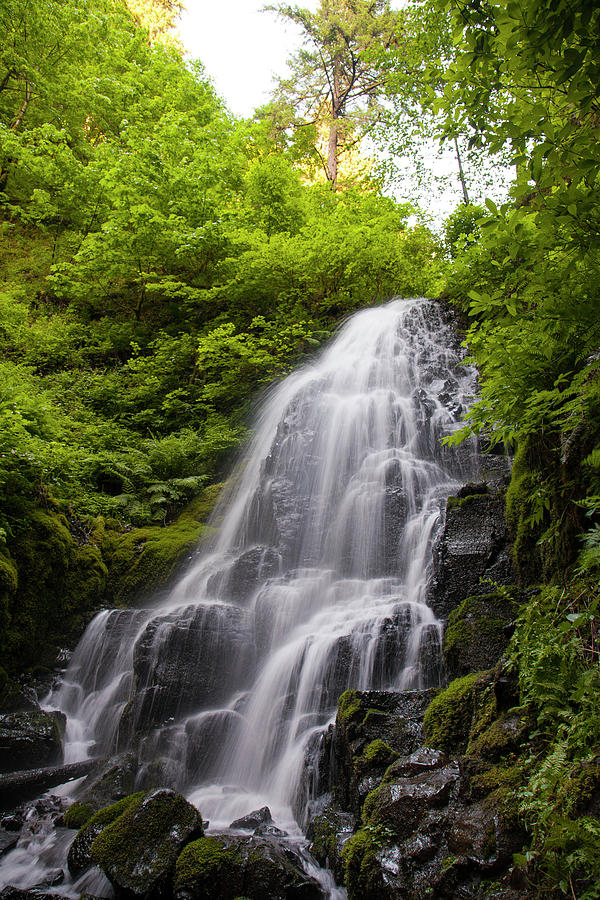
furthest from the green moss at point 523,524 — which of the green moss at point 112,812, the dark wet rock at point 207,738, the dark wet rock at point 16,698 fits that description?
the dark wet rock at point 16,698

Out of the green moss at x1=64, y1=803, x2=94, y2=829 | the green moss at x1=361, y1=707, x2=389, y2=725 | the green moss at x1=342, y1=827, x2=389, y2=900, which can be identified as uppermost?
the green moss at x1=361, y1=707, x2=389, y2=725

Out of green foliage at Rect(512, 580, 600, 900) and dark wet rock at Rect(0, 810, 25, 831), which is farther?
dark wet rock at Rect(0, 810, 25, 831)

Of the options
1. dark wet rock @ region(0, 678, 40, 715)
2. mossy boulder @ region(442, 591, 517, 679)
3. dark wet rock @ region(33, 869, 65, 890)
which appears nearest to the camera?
dark wet rock @ region(33, 869, 65, 890)

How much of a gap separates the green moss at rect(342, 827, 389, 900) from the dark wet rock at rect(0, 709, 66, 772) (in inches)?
158

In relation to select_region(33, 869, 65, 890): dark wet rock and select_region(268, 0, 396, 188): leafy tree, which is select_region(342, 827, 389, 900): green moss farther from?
select_region(268, 0, 396, 188): leafy tree

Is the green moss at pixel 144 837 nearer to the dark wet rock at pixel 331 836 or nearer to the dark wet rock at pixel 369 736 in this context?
the dark wet rock at pixel 331 836

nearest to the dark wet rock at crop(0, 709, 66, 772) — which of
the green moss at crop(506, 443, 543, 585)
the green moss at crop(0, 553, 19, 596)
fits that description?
the green moss at crop(0, 553, 19, 596)

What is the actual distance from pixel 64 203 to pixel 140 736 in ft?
47.5

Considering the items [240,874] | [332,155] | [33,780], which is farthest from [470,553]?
[332,155]

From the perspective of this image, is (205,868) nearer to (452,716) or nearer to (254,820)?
(254,820)

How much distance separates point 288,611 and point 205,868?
12.0ft

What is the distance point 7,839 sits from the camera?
4.48 metres

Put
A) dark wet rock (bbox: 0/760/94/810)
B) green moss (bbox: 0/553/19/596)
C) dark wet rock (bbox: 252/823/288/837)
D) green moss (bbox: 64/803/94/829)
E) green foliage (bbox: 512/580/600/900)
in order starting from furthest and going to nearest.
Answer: green moss (bbox: 0/553/19/596) < dark wet rock (bbox: 0/760/94/810) < green moss (bbox: 64/803/94/829) < dark wet rock (bbox: 252/823/288/837) < green foliage (bbox: 512/580/600/900)

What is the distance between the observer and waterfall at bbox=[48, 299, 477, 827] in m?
5.43
